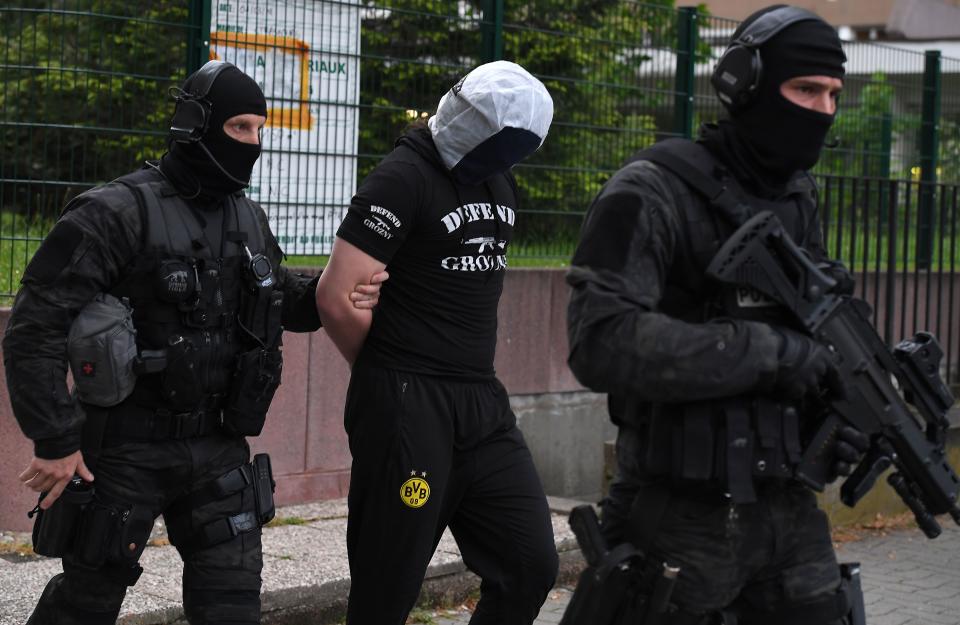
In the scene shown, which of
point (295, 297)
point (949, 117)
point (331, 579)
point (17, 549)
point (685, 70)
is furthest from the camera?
point (949, 117)

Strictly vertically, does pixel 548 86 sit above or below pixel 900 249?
above

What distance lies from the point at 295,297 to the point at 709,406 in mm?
1765

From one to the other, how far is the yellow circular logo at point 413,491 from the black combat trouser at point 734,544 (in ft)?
3.21

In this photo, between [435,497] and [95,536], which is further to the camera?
[435,497]

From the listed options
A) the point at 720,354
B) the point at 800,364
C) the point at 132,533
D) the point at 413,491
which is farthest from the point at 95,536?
the point at 800,364

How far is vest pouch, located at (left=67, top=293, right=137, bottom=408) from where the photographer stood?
3891mm

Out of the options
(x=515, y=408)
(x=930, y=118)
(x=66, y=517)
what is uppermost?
(x=930, y=118)

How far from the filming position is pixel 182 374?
403 cm

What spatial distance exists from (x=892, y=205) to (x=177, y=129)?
5.27 m

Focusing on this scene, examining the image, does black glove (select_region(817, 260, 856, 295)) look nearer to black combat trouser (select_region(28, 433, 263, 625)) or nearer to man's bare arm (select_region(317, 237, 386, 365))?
man's bare arm (select_region(317, 237, 386, 365))

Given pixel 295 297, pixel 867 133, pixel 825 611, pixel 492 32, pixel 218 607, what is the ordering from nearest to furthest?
pixel 825 611 < pixel 218 607 < pixel 295 297 < pixel 492 32 < pixel 867 133

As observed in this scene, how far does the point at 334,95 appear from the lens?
7406mm

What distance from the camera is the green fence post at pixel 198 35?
6840mm

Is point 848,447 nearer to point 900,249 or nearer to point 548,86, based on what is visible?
point 548,86
